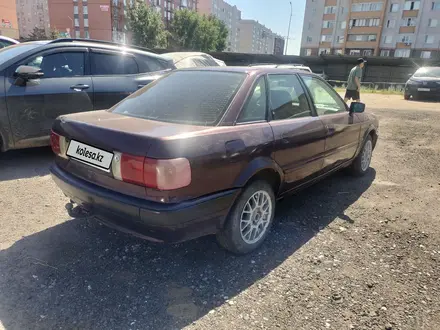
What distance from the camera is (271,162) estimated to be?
9.24 feet

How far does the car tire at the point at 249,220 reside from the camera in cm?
265

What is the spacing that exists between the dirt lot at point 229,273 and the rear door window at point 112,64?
2.08 metres

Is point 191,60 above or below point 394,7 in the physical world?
below

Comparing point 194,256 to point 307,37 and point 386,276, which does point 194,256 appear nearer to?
point 386,276

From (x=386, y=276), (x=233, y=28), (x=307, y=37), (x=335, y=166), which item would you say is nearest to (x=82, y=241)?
(x=386, y=276)

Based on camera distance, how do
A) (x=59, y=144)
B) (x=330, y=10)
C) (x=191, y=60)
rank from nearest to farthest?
(x=59, y=144) < (x=191, y=60) < (x=330, y=10)

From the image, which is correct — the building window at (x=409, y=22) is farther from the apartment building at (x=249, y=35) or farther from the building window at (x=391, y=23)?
the apartment building at (x=249, y=35)

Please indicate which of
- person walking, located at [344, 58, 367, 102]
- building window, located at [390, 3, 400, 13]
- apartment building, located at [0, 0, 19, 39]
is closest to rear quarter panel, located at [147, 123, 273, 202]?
person walking, located at [344, 58, 367, 102]

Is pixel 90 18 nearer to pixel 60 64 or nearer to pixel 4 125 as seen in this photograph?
pixel 60 64

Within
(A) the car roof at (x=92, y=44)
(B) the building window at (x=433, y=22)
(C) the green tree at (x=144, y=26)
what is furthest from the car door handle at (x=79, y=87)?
(B) the building window at (x=433, y=22)

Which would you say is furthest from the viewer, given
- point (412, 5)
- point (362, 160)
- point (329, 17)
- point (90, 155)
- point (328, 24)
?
point (328, 24)

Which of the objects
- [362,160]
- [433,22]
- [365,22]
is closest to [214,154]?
[362,160]

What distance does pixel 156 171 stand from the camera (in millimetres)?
2113

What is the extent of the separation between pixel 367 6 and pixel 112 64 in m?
69.1
